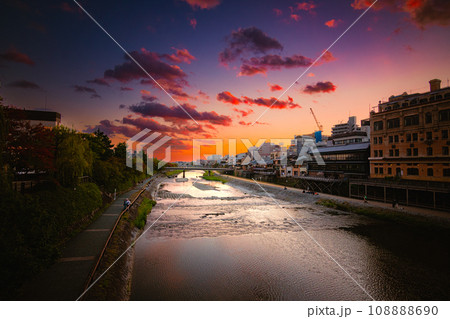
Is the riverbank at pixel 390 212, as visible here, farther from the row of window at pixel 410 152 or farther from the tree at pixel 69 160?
the tree at pixel 69 160

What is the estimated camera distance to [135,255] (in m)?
17.4

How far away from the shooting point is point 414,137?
1372 inches

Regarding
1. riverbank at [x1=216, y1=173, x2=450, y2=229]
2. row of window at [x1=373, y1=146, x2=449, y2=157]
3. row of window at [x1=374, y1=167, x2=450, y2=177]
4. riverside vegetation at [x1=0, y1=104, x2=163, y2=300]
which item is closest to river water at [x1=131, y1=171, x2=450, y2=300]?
riverbank at [x1=216, y1=173, x2=450, y2=229]

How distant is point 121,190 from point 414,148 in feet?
170

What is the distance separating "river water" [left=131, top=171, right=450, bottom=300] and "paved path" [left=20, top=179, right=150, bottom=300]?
3137 mm

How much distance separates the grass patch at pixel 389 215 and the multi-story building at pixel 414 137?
411 inches

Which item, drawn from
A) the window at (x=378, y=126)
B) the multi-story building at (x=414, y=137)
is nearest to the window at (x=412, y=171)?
the multi-story building at (x=414, y=137)

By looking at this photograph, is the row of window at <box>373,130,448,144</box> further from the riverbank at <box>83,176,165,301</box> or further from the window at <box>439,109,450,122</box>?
the riverbank at <box>83,176,165,301</box>

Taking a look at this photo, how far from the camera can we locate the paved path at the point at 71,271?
9.02 metres

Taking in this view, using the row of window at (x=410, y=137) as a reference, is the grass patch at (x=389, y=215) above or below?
below

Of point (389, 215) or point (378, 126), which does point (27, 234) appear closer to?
point (389, 215)

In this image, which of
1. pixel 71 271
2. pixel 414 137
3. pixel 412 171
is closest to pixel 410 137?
pixel 414 137

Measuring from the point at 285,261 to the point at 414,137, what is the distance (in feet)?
114
